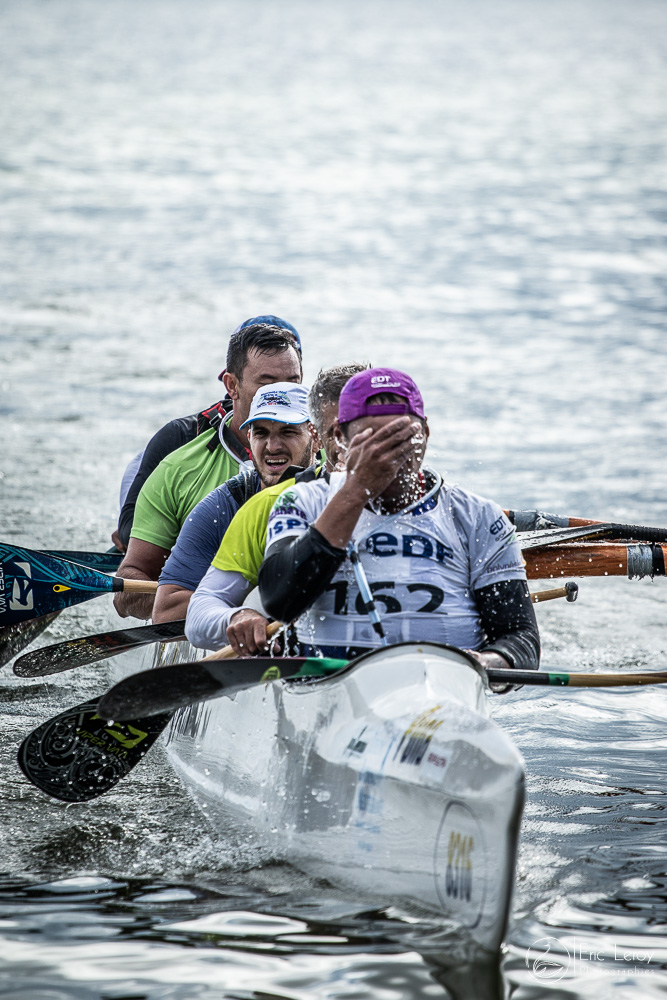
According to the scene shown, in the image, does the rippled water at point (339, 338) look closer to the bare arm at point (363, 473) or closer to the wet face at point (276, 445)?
the bare arm at point (363, 473)

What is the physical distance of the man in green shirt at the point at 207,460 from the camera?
16.8 feet

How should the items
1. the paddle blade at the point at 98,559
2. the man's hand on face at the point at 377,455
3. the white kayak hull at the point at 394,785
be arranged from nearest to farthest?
the white kayak hull at the point at 394,785
the man's hand on face at the point at 377,455
the paddle blade at the point at 98,559

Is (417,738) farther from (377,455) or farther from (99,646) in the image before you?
(99,646)

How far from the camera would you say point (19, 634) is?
245 inches

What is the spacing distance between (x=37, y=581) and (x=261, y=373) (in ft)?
5.05

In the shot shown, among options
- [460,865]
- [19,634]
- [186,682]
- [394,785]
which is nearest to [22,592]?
[19,634]

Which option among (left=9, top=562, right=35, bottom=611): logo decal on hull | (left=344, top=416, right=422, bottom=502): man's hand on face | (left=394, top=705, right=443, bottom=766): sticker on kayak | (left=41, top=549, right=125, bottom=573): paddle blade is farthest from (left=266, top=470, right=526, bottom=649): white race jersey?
(left=41, top=549, right=125, bottom=573): paddle blade

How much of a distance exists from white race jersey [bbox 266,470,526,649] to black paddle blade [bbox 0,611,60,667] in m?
2.63

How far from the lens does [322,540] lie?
11.0 feet

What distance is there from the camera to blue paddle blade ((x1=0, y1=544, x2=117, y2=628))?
5688mm

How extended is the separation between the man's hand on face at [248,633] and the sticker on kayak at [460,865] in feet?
2.84

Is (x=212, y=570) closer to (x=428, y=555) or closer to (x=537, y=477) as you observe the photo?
(x=428, y=555)

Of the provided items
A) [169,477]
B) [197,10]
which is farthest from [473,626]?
[197,10]

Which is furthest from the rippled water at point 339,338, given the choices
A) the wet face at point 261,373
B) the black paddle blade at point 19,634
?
the wet face at point 261,373
